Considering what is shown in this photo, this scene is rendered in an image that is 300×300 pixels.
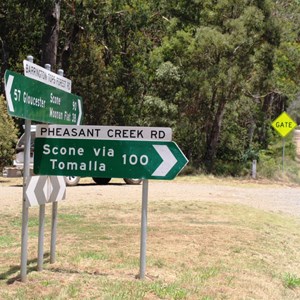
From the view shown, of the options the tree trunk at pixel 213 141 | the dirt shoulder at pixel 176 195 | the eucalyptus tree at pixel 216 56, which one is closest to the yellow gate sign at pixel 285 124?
the eucalyptus tree at pixel 216 56

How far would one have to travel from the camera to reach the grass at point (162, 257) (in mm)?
5766

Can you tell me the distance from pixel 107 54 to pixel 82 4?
13.8 ft

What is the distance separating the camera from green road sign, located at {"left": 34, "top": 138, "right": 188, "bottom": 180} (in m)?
6.00

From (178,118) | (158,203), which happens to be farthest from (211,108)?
(158,203)

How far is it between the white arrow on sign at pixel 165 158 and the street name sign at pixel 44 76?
143 centimetres

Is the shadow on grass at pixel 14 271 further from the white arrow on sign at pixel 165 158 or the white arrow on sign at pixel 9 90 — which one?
the white arrow on sign at pixel 165 158

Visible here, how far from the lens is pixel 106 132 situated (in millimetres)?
6105

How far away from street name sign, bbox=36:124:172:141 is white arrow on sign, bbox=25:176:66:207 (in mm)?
527

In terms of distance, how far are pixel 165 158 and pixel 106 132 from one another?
28.0 inches

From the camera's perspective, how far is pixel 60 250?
7566 mm

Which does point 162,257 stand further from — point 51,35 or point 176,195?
point 51,35

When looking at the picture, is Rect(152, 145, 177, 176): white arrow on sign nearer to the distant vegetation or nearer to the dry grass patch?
the dry grass patch

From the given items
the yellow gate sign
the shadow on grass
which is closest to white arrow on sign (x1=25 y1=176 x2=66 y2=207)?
the shadow on grass

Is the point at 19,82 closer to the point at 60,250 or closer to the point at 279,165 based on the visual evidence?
the point at 60,250
